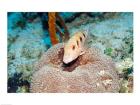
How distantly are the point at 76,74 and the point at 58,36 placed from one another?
434 millimetres

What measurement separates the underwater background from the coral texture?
14 cm

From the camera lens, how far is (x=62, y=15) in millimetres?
2539

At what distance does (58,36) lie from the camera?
249 centimetres

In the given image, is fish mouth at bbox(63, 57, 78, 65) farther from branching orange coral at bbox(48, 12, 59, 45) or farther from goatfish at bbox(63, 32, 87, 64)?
branching orange coral at bbox(48, 12, 59, 45)

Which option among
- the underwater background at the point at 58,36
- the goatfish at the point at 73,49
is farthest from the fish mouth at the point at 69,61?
the underwater background at the point at 58,36

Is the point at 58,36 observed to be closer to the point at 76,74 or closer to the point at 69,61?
the point at 69,61

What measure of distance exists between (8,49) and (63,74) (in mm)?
590

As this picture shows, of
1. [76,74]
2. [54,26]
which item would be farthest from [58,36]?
[76,74]

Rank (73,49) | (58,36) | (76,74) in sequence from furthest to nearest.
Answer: (58,36) < (73,49) < (76,74)

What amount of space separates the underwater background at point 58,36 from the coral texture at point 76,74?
0.14 meters

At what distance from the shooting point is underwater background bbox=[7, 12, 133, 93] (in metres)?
2.50

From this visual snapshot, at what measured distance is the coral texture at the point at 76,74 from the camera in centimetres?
218
